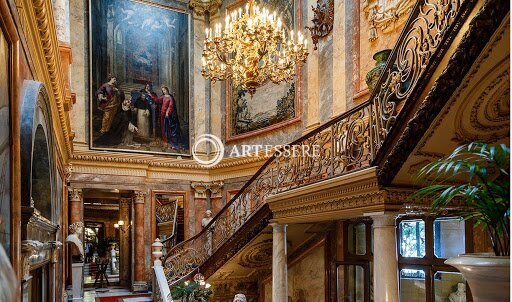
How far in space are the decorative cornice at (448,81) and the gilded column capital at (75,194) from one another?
30.7ft

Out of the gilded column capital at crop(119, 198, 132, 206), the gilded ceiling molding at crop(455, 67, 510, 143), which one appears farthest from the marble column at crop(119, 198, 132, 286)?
the gilded ceiling molding at crop(455, 67, 510, 143)

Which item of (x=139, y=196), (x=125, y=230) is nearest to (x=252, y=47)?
(x=139, y=196)

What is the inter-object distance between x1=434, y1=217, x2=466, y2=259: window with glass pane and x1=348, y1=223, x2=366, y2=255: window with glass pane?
62.9 inches

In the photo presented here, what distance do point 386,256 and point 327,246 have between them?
393cm

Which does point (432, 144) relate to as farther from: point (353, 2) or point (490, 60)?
point (353, 2)

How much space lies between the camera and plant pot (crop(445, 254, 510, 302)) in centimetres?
245

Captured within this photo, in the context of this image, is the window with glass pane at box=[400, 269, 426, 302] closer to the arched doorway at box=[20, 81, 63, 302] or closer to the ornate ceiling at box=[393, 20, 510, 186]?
the ornate ceiling at box=[393, 20, 510, 186]

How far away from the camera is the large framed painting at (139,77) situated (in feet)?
42.3

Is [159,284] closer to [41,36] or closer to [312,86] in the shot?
[41,36]

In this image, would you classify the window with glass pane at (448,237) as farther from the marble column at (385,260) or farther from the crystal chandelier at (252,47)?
the crystal chandelier at (252,47)

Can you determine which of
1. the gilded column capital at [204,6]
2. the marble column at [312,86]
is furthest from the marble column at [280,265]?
the gilded column capital at [204,6]

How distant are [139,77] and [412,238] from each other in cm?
945

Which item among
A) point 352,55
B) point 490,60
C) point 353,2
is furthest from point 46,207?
point 353,2

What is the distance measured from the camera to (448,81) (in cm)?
378
